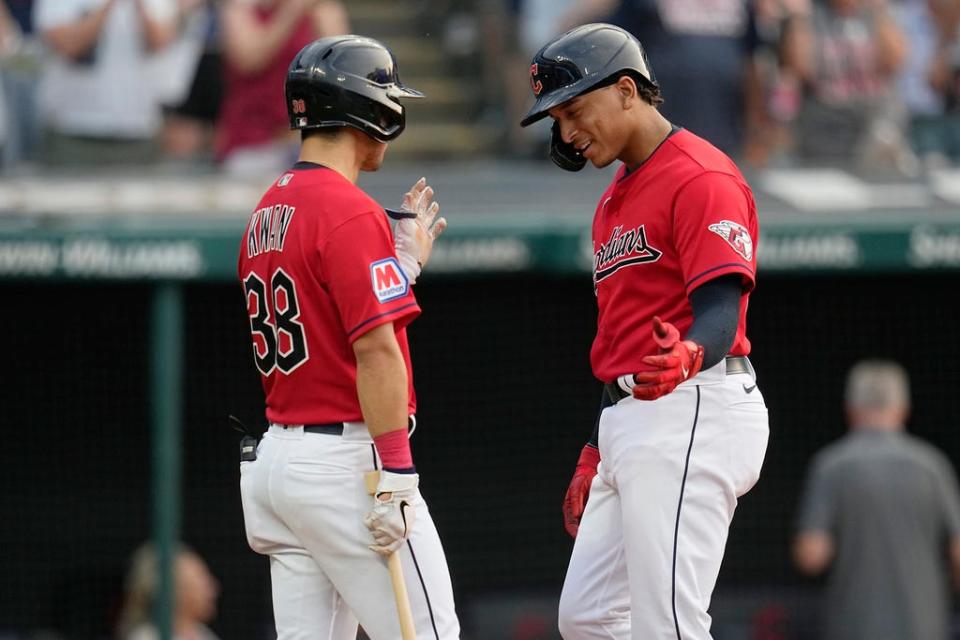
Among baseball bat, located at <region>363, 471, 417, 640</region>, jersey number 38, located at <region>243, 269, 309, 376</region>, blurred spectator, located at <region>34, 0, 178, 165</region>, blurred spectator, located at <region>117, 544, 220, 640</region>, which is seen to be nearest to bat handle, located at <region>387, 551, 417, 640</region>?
baseball bat, located at <region>363, 471, 417, 640</region>

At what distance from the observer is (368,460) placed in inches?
134

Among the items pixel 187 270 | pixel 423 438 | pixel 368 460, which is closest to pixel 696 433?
pixel 368 460

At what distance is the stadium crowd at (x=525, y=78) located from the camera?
21.9ft

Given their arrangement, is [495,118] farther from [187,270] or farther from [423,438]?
[187,270]

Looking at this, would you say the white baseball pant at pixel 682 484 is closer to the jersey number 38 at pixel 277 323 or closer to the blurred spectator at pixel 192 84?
the jersey number 38 at pixel 277 323

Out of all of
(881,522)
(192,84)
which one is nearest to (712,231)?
(881,522)

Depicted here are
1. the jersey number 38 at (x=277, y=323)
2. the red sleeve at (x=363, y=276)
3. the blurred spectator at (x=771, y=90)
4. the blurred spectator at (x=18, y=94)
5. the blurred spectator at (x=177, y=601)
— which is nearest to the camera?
the red sleeve at (x=363, y=276)

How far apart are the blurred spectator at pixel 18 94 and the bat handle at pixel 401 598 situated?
4078mm

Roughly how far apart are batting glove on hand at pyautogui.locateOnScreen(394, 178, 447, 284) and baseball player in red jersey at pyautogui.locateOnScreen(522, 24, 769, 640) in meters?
0.32

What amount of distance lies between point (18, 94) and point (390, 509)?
4.27m

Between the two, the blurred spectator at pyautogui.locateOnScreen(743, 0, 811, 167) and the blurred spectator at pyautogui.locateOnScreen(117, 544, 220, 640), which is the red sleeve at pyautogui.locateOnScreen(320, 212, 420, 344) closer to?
the blurred spectator at pyautogui.locateOnScreen(117, 544, 220, 640)

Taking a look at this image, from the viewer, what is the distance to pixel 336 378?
3416 millimetres

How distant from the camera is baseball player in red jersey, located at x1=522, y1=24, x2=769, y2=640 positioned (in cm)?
330

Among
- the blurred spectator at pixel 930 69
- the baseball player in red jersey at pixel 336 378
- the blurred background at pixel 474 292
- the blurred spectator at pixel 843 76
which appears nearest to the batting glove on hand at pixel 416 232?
the baseball player in red jersey at pixel 336 378
